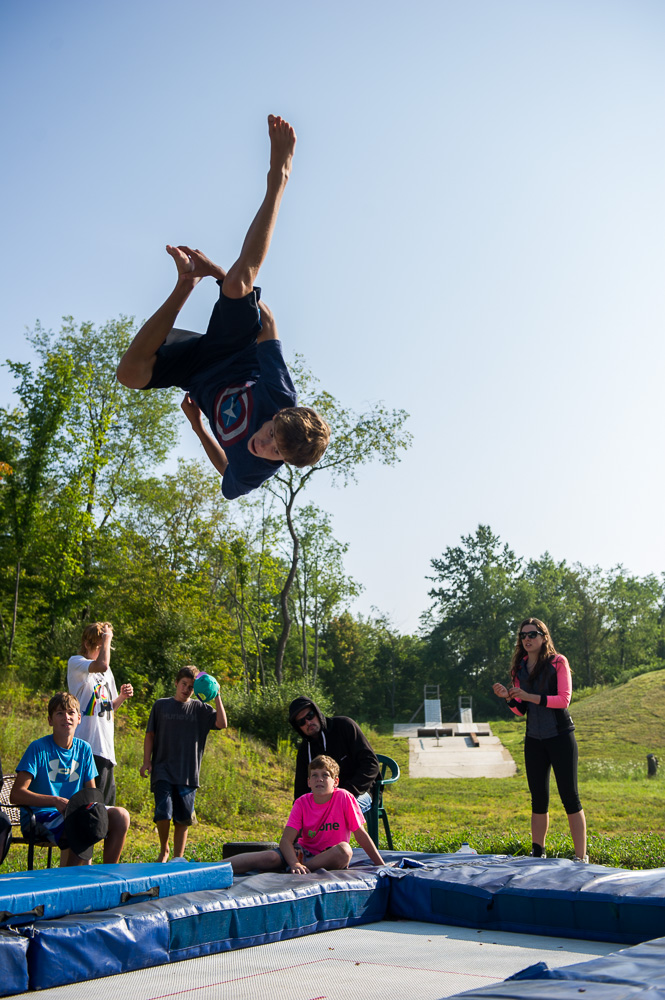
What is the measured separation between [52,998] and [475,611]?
152ft

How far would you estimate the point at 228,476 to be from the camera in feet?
9.87

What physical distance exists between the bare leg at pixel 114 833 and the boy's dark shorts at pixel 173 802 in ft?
4.46

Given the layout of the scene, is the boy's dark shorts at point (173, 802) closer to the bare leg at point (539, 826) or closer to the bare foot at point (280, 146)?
the bare leg at point (539, 826)

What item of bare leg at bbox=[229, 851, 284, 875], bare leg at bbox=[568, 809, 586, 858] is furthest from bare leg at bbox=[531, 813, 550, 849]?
bare leg at bbox=[229, 851, 284, 875]

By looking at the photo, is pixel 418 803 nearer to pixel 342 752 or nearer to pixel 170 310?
pixel 342 752

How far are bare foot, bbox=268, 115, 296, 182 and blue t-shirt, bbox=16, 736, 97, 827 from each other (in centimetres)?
343

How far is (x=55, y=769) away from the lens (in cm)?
451

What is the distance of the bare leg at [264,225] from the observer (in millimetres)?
2615

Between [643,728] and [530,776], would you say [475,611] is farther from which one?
[530,776]

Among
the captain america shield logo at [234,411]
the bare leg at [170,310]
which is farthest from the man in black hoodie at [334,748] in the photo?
the bare leg at [170,310]

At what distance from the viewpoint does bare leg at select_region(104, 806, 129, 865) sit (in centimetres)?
453

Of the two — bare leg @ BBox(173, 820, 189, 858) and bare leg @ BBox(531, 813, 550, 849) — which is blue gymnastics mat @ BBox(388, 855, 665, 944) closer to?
bare leg @ BBox(531, 813, 550, 849)

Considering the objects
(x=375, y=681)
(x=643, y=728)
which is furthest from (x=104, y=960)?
(x=375, y=681)

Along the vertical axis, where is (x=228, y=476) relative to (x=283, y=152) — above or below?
below
